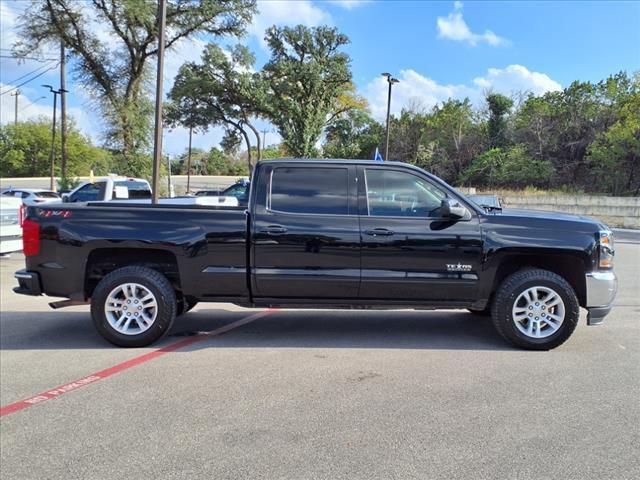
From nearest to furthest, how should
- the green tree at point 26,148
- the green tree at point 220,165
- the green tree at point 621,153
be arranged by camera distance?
the green tree at point 621,153
the green tree at point 26,148
the green tree at point 220,165

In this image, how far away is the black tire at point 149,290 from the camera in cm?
502

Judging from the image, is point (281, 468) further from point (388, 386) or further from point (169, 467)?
point (388, 386)

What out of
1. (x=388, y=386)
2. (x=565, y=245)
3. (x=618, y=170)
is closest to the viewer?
(x=388, y=386)

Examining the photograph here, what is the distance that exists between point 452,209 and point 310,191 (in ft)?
4.73

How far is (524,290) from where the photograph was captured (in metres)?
4.92

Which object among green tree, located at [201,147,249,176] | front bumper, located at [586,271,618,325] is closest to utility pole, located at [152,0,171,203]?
front bumper, located at [586,271,618,325]

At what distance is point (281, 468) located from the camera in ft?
9.39

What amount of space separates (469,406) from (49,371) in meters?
3.67

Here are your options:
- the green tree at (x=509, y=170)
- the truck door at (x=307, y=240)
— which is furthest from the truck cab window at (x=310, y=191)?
the green tree at (x=509, y=170)

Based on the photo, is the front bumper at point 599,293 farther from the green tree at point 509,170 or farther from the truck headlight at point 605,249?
the green tree at point 509,170

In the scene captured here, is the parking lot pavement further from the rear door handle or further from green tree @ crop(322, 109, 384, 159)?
green tree @ crop(322, 109, 384, 159)

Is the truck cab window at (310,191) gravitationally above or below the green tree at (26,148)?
below

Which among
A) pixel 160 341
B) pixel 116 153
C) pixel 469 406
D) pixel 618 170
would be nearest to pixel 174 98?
pixel 116 153

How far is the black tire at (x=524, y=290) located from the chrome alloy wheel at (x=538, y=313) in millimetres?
29
